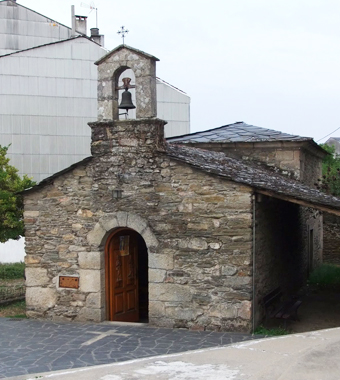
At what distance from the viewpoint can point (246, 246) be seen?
27.1 ft

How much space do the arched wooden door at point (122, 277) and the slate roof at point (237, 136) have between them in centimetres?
433

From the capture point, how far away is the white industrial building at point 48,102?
63.0 feet

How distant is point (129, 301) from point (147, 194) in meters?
2.28

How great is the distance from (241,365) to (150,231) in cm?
323

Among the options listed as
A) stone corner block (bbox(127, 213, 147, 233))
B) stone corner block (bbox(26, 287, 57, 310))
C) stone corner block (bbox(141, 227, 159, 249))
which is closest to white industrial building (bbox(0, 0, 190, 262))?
stone corner block (bbox(26, 287, 57, 310))

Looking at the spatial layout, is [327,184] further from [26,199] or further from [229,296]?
[26,199]

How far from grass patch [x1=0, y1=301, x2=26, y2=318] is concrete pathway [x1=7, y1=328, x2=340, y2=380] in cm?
429

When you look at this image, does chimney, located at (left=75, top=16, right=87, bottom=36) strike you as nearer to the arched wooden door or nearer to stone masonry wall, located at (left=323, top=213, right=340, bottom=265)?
stone masonry wall, located at (left=323, top=213, right=340, bottom=265)

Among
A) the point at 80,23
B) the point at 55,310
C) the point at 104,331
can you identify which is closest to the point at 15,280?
the point at 55,310

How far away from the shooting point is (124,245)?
31.8 ft

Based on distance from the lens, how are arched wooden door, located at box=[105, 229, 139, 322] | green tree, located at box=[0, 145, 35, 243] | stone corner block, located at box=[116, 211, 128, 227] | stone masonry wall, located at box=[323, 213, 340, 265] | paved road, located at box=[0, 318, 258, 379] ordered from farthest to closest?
stone masonry wall, located at box=[323, 213, 340, 265], green tree, located at box=[0, 145, 35, 243], arched wooden door, located at box=[105, 229, 139, 322], stone corner block, located at box=[116, 211, 128, 227], paved road, located at box=[0, 318, 258, 379]

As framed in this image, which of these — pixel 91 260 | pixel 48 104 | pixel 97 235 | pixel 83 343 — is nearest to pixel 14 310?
pixel 91 260

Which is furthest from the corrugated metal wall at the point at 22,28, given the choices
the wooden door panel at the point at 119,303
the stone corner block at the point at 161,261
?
the stone corner block at the point at 161,261

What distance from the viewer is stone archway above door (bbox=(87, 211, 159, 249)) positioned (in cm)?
878
